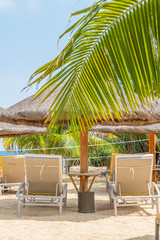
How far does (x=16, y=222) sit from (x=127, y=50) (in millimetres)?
3040

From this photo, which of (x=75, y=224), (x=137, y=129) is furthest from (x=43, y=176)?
(x=137, y=129)

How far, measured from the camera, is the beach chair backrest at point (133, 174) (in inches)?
171

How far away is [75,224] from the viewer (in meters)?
3.73

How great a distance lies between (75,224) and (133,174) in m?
1.18

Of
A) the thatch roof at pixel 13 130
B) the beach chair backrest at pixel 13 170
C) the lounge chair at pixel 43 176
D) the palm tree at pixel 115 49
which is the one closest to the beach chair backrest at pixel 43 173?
the lounge chair at pixel 43 176

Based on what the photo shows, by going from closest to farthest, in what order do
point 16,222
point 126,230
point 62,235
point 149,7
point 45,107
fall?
point 149,7 < point 62,235 < point 126,230 < point 16,222 < point 45,107

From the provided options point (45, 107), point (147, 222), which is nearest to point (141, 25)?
point (147, 222)

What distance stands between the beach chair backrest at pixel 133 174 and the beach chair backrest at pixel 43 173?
2.86 ft

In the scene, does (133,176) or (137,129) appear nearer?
(133,176)

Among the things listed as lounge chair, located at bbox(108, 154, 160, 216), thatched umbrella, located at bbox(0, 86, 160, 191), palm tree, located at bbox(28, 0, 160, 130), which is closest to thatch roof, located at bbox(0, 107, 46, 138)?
thatched umbrella, located at bbox(0, 86, 160, 191)

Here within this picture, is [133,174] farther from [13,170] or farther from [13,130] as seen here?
[13,130]

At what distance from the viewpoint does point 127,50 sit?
4.84 feet

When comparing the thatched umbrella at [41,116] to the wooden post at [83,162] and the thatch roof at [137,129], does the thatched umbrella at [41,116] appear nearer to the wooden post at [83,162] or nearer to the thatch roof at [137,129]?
the wooden post at [83,162]

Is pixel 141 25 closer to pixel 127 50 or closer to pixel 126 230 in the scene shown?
pixel 127 50
